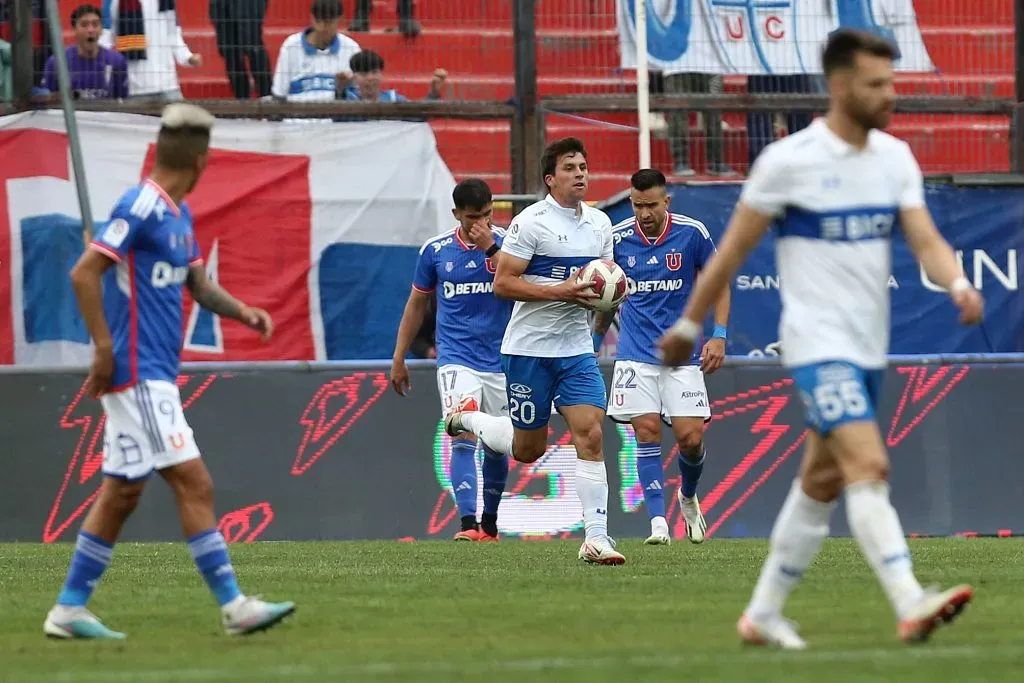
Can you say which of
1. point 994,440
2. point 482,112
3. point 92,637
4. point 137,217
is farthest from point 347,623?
point 482,112

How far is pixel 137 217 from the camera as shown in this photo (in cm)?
719

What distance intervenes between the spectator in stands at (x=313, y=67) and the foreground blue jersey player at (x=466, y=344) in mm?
3595

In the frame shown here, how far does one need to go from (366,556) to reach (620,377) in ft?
8.13

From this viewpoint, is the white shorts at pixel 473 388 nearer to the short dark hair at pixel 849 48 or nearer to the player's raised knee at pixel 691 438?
the player's raised knee at pixel 691 438

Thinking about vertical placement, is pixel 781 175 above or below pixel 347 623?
above

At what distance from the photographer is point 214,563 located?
23.9ft

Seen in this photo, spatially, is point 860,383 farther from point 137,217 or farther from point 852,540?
point 852,540

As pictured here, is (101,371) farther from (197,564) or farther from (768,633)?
(768,633)

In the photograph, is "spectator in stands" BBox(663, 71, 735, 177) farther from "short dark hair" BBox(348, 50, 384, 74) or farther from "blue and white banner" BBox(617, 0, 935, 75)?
"short dark hair" BBox(348, 50, 384, 74)

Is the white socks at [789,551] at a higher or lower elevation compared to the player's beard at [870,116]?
lower

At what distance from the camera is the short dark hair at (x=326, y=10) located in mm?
16297

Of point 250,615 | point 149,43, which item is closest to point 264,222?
point 149,43

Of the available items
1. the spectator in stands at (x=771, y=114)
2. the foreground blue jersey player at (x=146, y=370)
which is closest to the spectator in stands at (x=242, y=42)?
the spectator in stands at (x=771, y=114)

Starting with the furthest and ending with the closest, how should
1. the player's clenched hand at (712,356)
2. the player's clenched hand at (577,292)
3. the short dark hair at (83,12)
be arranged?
the short dark hair at (83,12), the player's clenched hand at (712,356), the player's clenched hand at (577,292)
